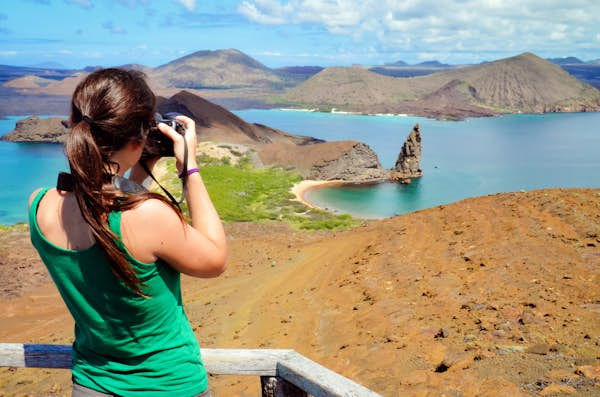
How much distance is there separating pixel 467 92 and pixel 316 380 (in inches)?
6489

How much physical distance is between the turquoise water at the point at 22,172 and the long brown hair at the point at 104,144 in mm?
34141

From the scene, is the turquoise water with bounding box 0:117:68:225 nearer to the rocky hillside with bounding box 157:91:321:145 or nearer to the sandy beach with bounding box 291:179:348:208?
the rocky hillside with bounding box 157:91:321:145

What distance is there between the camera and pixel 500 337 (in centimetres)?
541

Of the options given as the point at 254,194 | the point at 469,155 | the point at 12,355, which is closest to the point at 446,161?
the point at 469,155

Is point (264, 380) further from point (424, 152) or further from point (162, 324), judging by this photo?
point (424, 152)

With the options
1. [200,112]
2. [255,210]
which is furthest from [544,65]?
[255,210]

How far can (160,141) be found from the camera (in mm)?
1742

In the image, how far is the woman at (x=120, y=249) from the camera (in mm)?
1416

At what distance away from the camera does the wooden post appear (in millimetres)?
2246

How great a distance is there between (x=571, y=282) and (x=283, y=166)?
43817 millimetres

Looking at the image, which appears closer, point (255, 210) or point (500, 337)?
point (500, 337)

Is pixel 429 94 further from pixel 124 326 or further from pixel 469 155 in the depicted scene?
pixel 124 326

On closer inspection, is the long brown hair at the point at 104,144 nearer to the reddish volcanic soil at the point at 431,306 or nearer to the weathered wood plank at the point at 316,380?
the weathered wood plank at the point at 316,380

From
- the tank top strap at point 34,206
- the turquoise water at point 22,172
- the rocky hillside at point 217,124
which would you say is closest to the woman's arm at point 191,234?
the tank top strap at point 34,206
